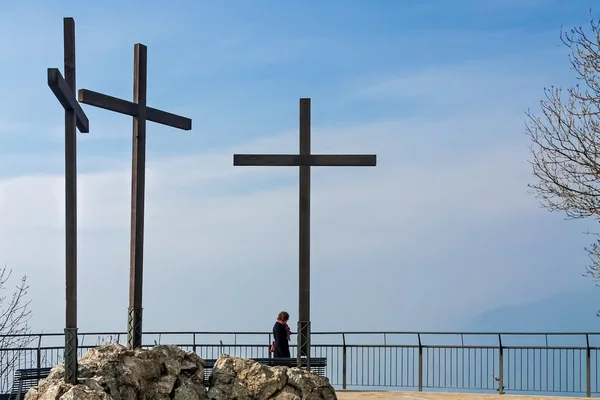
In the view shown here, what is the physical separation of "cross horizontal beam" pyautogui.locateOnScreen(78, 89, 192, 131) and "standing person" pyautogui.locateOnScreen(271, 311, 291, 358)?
13.6 ft

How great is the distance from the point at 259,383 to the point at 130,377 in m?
2.16

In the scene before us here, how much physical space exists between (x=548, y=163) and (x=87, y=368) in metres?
8.92

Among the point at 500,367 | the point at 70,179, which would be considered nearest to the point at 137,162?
the point at 70,179

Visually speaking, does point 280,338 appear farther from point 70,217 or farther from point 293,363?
point 70,217

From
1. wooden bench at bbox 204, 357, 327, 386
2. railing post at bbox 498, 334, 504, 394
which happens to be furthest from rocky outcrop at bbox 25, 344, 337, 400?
railing post at bbox 498, 334, 504, 394

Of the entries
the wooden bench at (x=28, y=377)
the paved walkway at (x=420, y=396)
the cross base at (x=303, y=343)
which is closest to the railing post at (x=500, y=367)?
the paved walkway at (x=420, y=396)

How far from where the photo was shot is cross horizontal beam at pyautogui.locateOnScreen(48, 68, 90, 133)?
13.2m

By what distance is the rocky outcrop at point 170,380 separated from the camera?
13.2m

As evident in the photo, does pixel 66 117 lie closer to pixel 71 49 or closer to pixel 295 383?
pixel 71 49

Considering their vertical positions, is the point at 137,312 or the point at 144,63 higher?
the point at 144,63

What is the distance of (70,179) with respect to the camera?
13.9m

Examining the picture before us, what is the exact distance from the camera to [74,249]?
45.1 ft

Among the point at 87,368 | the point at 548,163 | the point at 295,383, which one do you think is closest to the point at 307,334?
the point at 295,383

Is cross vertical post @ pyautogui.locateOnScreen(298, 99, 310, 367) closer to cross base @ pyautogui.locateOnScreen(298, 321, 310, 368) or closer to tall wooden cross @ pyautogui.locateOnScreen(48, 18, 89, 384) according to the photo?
cross base @ pyautogui.locateOnScreen(298, 321, 310, 368)
